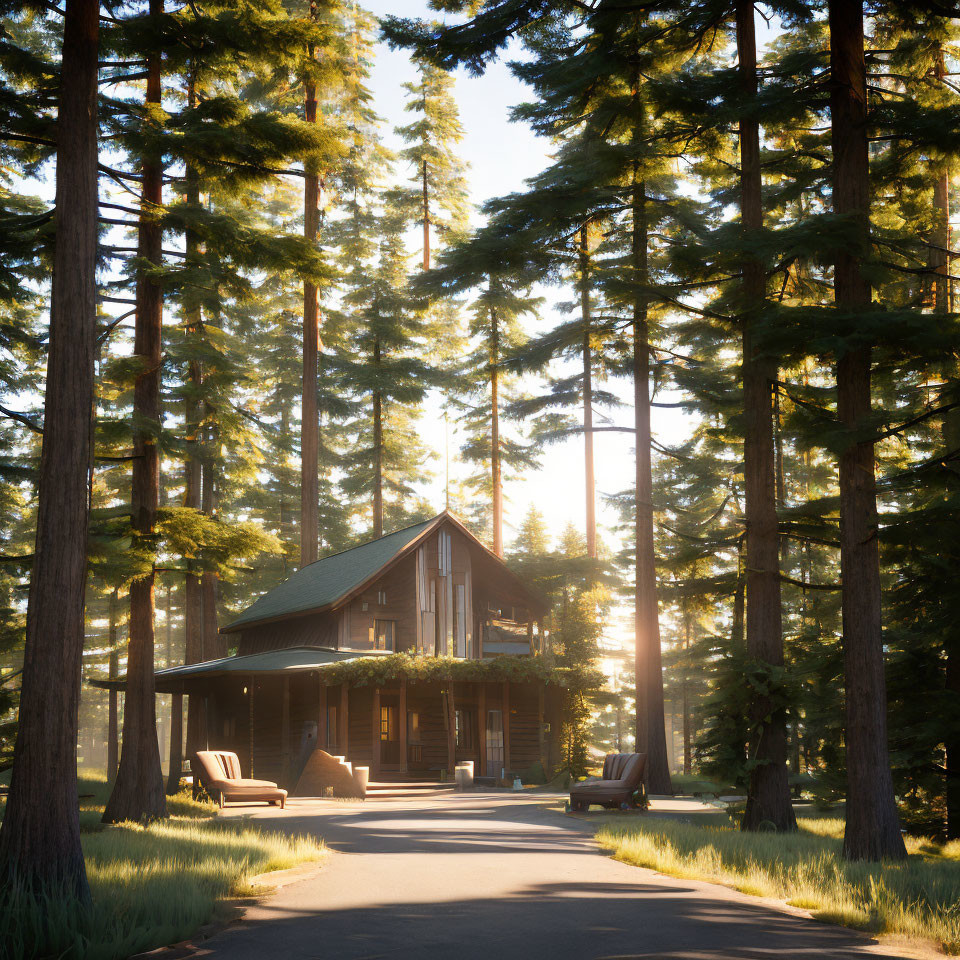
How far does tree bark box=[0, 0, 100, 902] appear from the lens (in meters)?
8.78

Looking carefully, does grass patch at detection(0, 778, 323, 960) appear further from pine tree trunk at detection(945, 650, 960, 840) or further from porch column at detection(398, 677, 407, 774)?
porch column at detection(398, 677, 407, 774)

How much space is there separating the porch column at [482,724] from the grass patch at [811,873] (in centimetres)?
1474

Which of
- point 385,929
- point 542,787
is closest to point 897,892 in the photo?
point 385,929

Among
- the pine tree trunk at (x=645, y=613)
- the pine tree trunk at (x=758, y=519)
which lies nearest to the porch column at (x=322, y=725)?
the pine tree trunk at (x=645, y=613)

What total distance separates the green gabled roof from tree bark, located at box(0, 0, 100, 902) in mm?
19569

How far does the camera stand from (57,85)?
47.7ft

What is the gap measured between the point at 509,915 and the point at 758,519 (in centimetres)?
965

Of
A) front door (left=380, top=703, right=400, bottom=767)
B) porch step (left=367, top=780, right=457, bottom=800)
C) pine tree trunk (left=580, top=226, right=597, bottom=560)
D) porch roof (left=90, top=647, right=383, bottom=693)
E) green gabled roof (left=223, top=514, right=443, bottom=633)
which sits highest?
pine tree trunk (left=580, top=226, right=597, bottom=560)

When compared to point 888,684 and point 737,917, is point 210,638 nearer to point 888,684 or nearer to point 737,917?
point 888,684

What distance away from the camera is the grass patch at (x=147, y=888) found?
6.90 meters

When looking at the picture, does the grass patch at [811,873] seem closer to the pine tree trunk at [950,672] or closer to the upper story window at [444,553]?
the pine tree trunk at [950,672]

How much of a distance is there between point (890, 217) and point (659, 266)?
225 inches

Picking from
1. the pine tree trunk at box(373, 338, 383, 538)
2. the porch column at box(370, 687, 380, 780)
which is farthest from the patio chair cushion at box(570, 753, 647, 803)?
the pine tree trunk at box(373, 338, 383, 538)

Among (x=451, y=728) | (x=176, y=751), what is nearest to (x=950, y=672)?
(x=451, y=728)
